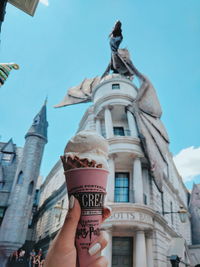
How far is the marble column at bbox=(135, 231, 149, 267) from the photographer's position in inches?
350

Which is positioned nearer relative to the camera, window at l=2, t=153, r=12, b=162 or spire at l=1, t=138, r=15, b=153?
window at l=2, t=153, r=12, b=162

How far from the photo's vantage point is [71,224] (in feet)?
6.05

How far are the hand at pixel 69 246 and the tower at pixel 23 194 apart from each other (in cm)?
1785

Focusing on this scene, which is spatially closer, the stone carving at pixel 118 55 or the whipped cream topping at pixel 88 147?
the whipped cream topping at pixel 88 147

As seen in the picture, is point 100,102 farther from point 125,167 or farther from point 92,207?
point 92,207

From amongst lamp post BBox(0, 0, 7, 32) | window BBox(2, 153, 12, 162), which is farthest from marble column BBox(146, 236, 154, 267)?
window BBox(2, 153, 12, 162)

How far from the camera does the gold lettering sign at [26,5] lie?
5320 millimetres

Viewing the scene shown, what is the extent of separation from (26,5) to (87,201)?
5723 millimetres

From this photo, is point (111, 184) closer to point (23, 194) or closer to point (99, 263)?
point (99, 263)

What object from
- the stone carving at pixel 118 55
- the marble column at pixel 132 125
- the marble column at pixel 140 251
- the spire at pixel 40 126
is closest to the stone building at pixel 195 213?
the marble column at pixel 140 251

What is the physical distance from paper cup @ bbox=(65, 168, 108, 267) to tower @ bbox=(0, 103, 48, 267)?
17864 millimetres

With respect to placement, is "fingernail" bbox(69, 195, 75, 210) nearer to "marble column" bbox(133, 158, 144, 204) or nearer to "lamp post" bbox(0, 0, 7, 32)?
"lamp post" bbox(0, 0, 7, 32)

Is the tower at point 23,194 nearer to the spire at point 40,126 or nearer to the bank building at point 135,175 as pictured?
the spire at point 40,126

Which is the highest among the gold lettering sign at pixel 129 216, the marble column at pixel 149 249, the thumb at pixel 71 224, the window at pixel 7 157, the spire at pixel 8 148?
the spire at pixel 8 148
